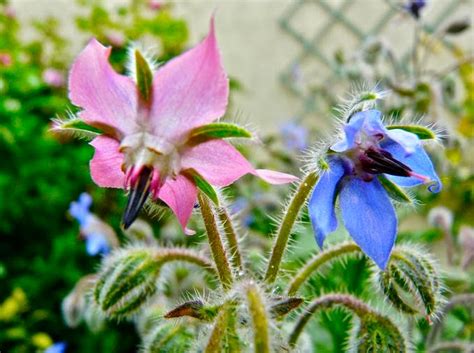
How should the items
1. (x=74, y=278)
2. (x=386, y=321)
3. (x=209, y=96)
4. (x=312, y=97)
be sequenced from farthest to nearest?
(x=312, y=97) < (x=74, y=278) < (x=386, y=321) < (x=209, y=96)

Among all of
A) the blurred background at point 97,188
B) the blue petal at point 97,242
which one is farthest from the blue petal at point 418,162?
the blue petal at point 97,242

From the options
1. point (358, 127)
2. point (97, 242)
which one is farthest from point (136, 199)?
point (97, 242)

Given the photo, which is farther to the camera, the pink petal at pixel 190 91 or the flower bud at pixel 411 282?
the flower bud at pixel 411 282

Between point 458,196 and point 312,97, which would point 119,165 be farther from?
point 312,97

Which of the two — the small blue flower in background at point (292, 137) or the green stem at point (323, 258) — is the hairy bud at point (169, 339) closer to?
the green stem at point (323, 258)

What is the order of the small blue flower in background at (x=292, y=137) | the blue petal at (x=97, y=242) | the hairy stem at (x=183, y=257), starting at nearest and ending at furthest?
1. the hairy stem at (x=183, y=257)
2. the blue petal at (x=97, y=242)
3. the small blue flower in background at (x=292, y=137)

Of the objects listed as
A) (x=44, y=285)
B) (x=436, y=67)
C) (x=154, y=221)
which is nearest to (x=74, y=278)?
(x=44, y=285)
